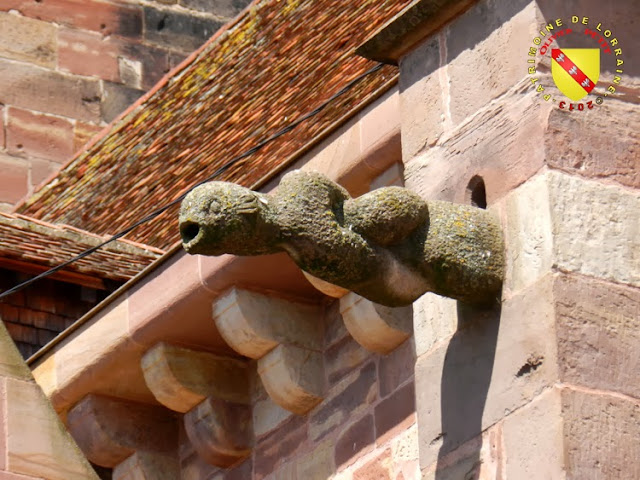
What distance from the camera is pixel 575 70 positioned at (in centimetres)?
618

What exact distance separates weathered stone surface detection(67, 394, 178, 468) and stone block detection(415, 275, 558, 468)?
3.09 m

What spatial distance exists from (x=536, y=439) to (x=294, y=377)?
2.79 m

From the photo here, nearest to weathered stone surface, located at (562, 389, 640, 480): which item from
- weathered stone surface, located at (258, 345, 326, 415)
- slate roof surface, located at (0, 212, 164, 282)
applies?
weathered stone surface, located at (258, 345, 326, 415)

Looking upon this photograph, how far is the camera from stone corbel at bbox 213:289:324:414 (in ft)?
27.8

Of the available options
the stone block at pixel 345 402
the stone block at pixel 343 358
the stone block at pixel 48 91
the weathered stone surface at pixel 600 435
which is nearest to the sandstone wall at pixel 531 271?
the weathered stone surface at pixel 600 435

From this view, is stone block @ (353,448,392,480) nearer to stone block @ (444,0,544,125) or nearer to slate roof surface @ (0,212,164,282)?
stone block @ (444,0,544,125)

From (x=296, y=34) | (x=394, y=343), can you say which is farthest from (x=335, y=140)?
(x=296, y=34)

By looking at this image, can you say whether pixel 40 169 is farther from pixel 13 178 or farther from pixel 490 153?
pixel 490 153

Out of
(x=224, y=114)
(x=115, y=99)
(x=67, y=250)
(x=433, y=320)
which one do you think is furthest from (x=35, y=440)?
(x=115, y=99)

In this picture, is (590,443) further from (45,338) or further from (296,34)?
(296,34)

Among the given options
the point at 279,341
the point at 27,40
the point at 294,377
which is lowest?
the point at 294,377

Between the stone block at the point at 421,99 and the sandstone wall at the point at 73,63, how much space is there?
9443 mm

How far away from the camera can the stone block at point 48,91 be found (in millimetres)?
16469

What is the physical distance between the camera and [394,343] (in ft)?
26.3
